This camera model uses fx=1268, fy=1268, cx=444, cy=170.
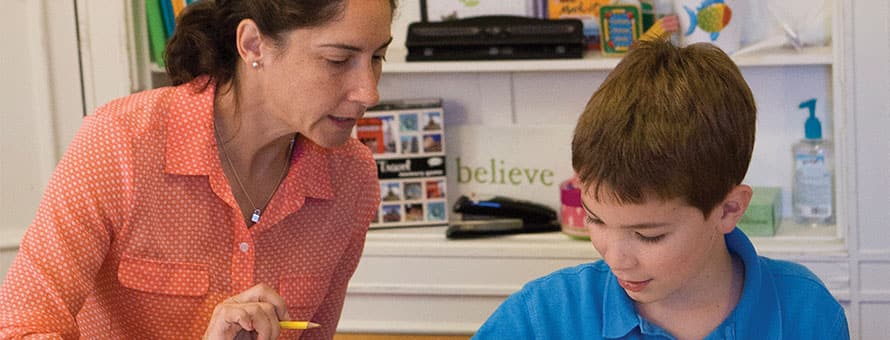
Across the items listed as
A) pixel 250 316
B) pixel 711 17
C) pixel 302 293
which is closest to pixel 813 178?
pixel 711 17

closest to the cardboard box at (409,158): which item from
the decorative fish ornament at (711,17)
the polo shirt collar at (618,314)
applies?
the decorative fish ornament at (711,17)

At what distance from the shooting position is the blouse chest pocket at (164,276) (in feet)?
6.11

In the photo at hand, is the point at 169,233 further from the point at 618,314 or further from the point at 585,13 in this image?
the point at 585,13

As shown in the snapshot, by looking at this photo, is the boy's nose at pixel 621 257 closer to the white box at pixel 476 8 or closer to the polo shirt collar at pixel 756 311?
the polo shirt collar at pixel 756 311

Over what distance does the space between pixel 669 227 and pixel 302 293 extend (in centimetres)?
72

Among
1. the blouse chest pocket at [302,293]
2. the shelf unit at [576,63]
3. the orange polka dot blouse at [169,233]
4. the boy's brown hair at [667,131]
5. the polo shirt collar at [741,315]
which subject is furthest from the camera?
the shelf unit at [576,63]

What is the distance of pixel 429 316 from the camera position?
2943 millimetres

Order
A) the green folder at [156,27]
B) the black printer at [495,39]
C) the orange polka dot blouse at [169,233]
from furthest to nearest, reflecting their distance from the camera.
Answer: the green folder at [156,27], the black printer at [495,39], the orange polka dot blouse at [169,233]

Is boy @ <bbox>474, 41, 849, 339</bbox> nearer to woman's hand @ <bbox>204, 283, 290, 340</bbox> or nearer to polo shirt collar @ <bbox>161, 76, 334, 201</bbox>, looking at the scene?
woman's hand @ <bbox>204, 283, 290, 340</bbox>

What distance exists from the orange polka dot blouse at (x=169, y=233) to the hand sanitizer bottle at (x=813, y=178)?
1.21 m

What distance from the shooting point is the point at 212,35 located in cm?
189

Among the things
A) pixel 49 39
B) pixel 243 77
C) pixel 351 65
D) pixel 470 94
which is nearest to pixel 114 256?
pixel 243 77

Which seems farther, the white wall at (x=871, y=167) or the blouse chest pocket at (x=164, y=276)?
the white wall at (x=871, y=167)

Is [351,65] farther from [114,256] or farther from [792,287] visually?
[792,287]
